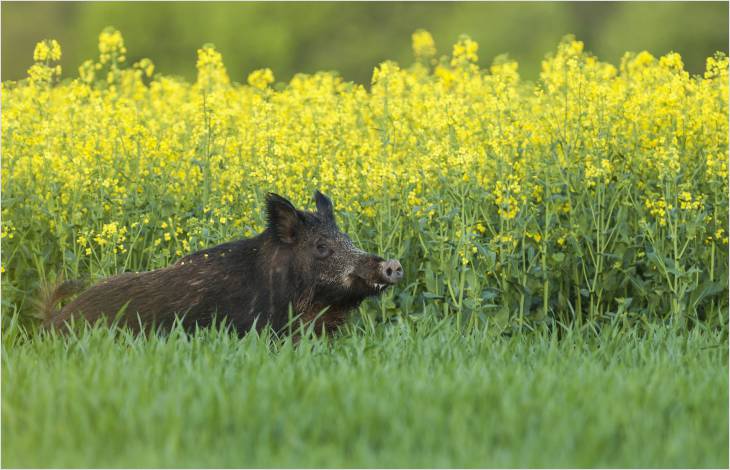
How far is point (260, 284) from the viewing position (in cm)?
711

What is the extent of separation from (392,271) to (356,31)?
29.4 metres

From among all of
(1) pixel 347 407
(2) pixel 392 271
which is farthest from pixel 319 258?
(1) pixel 347 407

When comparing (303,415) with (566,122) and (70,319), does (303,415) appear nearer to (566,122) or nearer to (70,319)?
(70,319)

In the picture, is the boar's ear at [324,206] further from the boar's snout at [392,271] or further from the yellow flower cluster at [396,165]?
the boar's snout at [392,271]

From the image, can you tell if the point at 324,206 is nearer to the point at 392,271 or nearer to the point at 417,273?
the point at 392,271

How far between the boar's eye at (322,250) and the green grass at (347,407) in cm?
105

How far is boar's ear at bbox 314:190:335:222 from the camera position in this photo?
738 cm

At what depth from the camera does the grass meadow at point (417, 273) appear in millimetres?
4637

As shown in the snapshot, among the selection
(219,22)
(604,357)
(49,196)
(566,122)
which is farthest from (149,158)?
(219,22)

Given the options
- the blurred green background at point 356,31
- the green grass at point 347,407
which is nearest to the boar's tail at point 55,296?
the green grass at point 347,407

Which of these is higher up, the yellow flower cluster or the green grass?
the yellow flower cluster

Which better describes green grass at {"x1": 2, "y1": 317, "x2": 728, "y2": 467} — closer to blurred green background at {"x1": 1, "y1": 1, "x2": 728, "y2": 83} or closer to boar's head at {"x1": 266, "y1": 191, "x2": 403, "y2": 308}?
boar's head at {"x1": 266, "y1": 191, "x2": 403, "y2": 308}

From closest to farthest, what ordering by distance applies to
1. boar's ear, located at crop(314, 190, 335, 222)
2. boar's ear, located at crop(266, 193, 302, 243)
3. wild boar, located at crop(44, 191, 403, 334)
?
wild boar, located at crop(44, 191, 403, 334), boar's ear, located at crop(266, 193, 302, 243), boar's ear, located at crop(314, 190, 335, 222)

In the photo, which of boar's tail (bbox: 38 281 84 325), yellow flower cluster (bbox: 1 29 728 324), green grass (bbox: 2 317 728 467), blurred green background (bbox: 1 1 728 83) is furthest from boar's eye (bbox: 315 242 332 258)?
blurred green background (bbox: 1 1 728 83)
